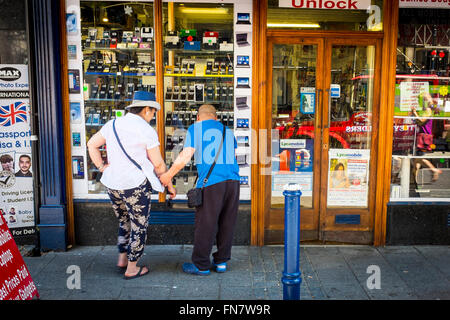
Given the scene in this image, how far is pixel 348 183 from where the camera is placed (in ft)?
17.7

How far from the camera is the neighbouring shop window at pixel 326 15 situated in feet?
16.7

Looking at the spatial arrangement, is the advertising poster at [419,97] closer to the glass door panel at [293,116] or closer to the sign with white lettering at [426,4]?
the sign with white lettering at [426,4]

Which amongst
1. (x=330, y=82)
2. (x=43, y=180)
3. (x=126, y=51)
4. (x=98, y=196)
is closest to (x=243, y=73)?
(x=330, y=82)

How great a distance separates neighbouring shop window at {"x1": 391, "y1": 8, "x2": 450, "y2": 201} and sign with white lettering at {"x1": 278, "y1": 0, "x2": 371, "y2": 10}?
49 centimetres

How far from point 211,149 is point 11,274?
6.81ft

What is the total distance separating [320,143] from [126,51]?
9.03 feet

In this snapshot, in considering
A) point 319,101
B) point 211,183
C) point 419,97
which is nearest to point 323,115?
point 319,101

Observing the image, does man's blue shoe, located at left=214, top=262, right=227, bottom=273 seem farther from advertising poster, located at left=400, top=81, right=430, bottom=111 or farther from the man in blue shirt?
advertising poster, located at left=400, top=81, right=430, bottom=111

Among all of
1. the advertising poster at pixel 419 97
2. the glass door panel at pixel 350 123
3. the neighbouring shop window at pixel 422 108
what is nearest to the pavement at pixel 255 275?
the glass door panel at pixel 350 123

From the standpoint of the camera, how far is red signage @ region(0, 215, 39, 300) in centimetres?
324

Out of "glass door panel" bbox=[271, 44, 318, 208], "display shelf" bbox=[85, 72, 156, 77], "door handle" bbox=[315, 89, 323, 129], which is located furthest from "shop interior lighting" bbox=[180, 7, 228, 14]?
"door handle" bbox=[315, 89, 323, 129]

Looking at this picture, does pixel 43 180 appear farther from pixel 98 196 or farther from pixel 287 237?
pixel 287 237

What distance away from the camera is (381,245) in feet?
17.5

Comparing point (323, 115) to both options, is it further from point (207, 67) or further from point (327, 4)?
point (207, 67)
